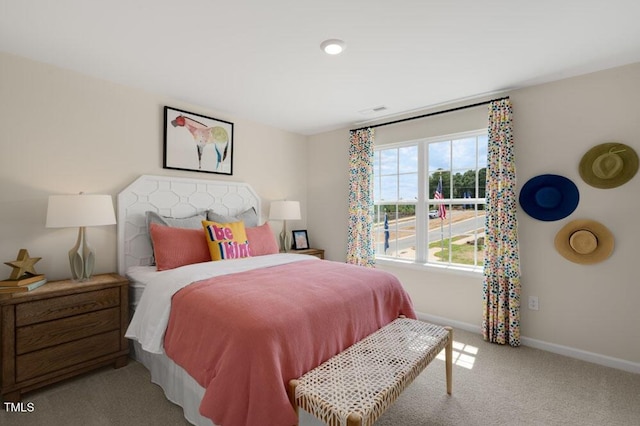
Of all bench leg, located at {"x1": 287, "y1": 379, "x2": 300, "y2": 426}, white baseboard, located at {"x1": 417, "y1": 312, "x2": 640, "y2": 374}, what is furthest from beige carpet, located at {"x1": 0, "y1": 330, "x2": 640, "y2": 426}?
bench leg, located at {"x1": 287, "y1": 379, "x2": 300, "y2": 426}

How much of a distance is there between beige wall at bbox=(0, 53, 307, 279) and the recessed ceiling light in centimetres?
191

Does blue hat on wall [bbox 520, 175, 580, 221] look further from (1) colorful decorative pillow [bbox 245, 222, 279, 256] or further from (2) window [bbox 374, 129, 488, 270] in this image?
(1) colorful decorative pillow [bbox 245, 222, 279, 256]

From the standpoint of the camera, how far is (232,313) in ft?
5.29

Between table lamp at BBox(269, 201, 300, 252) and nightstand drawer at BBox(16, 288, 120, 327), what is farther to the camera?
table lamp at BBox(269, 201, 300, 252)

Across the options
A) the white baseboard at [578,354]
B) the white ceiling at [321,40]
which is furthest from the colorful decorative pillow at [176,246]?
the white baseboard at [578,354]

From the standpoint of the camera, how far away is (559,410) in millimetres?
1946

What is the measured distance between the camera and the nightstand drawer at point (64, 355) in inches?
79.0

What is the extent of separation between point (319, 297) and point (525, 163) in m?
2.44

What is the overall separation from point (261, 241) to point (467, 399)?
7.57 ft

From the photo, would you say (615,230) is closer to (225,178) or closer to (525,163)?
(525,163)

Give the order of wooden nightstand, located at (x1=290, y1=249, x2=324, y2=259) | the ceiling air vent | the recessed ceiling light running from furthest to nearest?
wooden nightstand, located at (x1=290, y1=249, x2=324, y2=259) < the ceiling air vent < the recessed ceiling light

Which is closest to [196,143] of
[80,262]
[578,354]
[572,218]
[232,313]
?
[80,262]

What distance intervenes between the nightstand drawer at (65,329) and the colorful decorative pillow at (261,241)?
130cm

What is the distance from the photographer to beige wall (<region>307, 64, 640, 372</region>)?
2.42 meters
